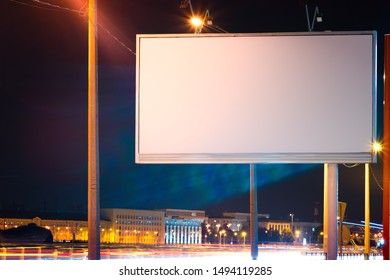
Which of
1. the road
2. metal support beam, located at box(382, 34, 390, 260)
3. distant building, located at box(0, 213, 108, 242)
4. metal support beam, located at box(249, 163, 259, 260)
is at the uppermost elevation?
metal support beam, located at box(382, 34, 390, 260)

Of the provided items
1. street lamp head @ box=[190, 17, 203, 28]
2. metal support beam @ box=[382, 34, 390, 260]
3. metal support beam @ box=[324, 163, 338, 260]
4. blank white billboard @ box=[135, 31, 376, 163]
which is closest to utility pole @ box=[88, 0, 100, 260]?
blank white billboard @ box=[135, 31, 376, 163]

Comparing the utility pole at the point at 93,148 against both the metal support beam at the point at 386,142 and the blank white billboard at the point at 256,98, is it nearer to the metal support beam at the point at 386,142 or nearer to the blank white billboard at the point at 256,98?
the blank white billboard at the point at 256,98

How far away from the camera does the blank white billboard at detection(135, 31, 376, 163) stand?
49.2 ft

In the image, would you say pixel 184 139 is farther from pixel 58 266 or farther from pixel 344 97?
pixel 58 266

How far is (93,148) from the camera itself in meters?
17.0

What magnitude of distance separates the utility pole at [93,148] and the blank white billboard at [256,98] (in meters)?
1.66

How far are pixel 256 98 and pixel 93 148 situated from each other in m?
3.88

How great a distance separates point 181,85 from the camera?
1554 cm

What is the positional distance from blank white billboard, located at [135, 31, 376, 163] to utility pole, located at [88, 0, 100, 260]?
5.43ft

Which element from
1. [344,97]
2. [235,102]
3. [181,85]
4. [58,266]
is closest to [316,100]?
[344,97]

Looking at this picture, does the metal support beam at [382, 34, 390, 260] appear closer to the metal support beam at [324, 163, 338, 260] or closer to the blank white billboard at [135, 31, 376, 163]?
Result: the metal support beam at [324, 163, 338, 260]

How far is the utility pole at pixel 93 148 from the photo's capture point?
16.5 metres

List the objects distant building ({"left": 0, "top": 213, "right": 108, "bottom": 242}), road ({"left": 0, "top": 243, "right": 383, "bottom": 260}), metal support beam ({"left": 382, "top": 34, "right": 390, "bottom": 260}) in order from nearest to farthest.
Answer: metal support beam ({"left": 382, "top": 34, "right": 390, "bottom": 260}) → road ({"left": 0, "top": 243, "right": 383, "bottom": 260}) → distant building ({"left": 0, "top": 213, "right": 108, "bottom": 242})

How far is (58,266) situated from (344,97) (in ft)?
22.7
